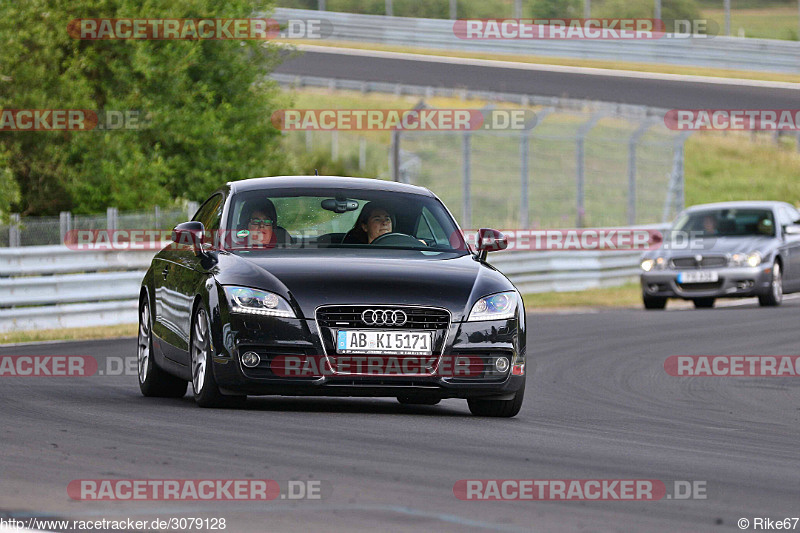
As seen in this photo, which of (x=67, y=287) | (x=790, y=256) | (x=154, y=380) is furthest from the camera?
(x=790, y=256)

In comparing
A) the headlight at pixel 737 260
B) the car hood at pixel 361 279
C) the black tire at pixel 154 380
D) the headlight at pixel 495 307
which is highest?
the car hood at pixel 361 279

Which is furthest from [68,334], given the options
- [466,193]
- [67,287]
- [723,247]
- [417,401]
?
[466,193]

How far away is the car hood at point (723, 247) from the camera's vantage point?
902 inches

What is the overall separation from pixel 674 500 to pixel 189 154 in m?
22.6

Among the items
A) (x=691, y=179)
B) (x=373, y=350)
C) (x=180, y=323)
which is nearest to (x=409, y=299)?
(x=373, y=350)

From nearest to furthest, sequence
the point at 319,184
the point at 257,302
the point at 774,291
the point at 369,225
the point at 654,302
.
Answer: the point at 257,302
the point at 369,225
the point at 319,184
the point at 774,291
the point at 654,302

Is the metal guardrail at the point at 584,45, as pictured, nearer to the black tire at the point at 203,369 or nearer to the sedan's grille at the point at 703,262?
the sedan's grille at the point at 703,262

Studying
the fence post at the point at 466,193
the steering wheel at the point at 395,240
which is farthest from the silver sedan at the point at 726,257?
the steering wheel at the point at 395,240

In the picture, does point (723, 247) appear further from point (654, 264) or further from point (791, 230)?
point (791, 230)

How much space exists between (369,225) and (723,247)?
43.2ft

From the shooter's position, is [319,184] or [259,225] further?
[319,184]

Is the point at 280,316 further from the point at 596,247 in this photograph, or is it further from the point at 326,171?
the point at 326,171

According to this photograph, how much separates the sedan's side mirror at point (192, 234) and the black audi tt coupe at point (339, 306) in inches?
0.6

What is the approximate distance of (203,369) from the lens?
996 centimetres
